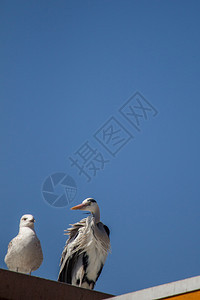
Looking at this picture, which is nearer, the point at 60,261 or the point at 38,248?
the point at 38,248

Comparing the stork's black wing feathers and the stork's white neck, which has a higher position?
the stork's white neck

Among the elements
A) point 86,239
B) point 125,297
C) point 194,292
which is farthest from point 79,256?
point 194,292

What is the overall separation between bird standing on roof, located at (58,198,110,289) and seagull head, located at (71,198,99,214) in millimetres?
211

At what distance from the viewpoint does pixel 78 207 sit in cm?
586

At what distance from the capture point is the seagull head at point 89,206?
19.0 feet

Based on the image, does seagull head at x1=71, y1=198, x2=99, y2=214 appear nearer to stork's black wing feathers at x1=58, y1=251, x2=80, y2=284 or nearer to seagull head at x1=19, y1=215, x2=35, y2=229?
stork's black wing feathers at x1=58, y1=251, x2=80, y2=284

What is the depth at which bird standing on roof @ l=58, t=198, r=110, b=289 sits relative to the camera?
5418 mm

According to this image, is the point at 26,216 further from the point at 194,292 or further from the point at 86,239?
the point at 194,292

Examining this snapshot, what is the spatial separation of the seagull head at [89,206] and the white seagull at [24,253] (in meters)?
0.91

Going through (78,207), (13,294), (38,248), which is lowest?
(13,294)

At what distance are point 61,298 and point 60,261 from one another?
1796 mm

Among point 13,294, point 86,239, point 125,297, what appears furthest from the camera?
point 86,239

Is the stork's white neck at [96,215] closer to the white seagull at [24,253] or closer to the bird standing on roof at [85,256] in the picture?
the bird standing on roof at [85,256]

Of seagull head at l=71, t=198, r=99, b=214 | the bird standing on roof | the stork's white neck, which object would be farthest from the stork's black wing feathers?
seagull head at l=71, t=198, r=99, b=214
